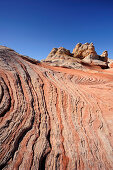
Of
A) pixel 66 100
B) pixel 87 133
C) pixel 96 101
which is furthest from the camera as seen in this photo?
pixel 96 101

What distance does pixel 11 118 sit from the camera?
2.19 metres

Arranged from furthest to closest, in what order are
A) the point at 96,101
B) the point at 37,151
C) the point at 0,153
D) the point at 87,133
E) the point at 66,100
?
the point at 96,101
the point at 66,100
the point at 87,133
the point at 37,151
the point at 0,153

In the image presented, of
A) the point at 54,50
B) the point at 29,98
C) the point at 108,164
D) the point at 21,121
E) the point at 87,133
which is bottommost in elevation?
the point at 108,164

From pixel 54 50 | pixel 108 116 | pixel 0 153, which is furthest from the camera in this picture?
pixel 54 50

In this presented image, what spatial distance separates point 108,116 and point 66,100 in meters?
1.66

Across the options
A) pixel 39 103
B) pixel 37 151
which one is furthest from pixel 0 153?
pixel 39 103

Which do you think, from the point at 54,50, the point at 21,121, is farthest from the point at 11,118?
the point at 54,50

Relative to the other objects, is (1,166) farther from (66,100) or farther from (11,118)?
(66,100)

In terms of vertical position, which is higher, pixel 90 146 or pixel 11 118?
pixel 11 118

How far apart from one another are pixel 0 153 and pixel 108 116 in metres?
3.36

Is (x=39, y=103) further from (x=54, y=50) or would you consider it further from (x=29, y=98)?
(x=54, y=50)

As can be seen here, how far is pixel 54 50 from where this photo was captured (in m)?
30.7

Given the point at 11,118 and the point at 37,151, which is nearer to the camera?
the point at 37,151

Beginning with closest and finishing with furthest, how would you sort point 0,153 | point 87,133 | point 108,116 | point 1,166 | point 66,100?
1. point 1,166
2. point 0,153
3. point 87,133
4. point 108,116
5. point 66,100
